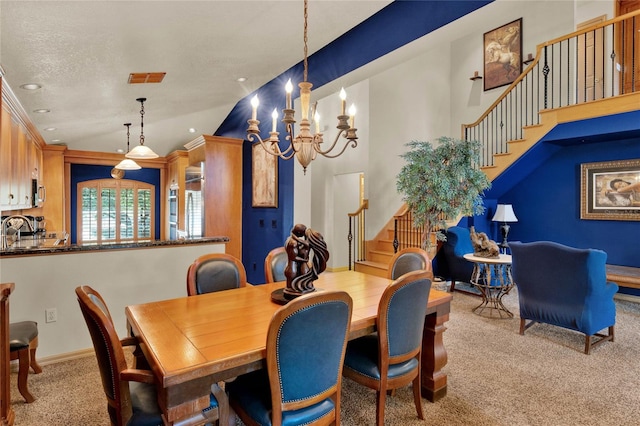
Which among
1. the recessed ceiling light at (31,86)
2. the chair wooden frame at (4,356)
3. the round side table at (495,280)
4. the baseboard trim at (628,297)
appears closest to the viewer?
the chair wooden frame at (4,356)

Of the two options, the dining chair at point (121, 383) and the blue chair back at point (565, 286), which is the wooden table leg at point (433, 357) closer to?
the dining chair at point (121, 383)

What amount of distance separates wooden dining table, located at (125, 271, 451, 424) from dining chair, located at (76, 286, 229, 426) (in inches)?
→ 3.4

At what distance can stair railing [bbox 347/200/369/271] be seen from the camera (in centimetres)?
696

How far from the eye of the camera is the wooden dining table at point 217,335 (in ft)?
4.55

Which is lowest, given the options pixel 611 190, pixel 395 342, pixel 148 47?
pixel 395 342

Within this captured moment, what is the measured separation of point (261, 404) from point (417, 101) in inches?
267

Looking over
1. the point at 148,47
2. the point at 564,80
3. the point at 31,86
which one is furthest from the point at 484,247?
the point at 31,86

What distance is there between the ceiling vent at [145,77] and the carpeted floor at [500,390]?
262 centimetres

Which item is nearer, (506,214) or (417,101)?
(506,214)

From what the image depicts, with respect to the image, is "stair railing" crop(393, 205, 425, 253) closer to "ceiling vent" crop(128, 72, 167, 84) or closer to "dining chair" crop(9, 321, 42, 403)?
"ceiling vent" crop(128, 72, 167, 84)

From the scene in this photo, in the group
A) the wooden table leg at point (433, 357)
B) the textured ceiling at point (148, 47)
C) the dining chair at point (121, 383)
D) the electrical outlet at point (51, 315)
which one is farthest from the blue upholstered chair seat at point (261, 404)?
the textured ceiling at point (148, 47)

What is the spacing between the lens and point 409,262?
111 inches

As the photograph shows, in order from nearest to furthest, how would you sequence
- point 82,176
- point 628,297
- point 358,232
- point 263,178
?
1. point 628,297
2. point 263,178
3. point 358,232
4. point 82,176

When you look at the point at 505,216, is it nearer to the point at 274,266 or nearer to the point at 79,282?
the point at 274,266
